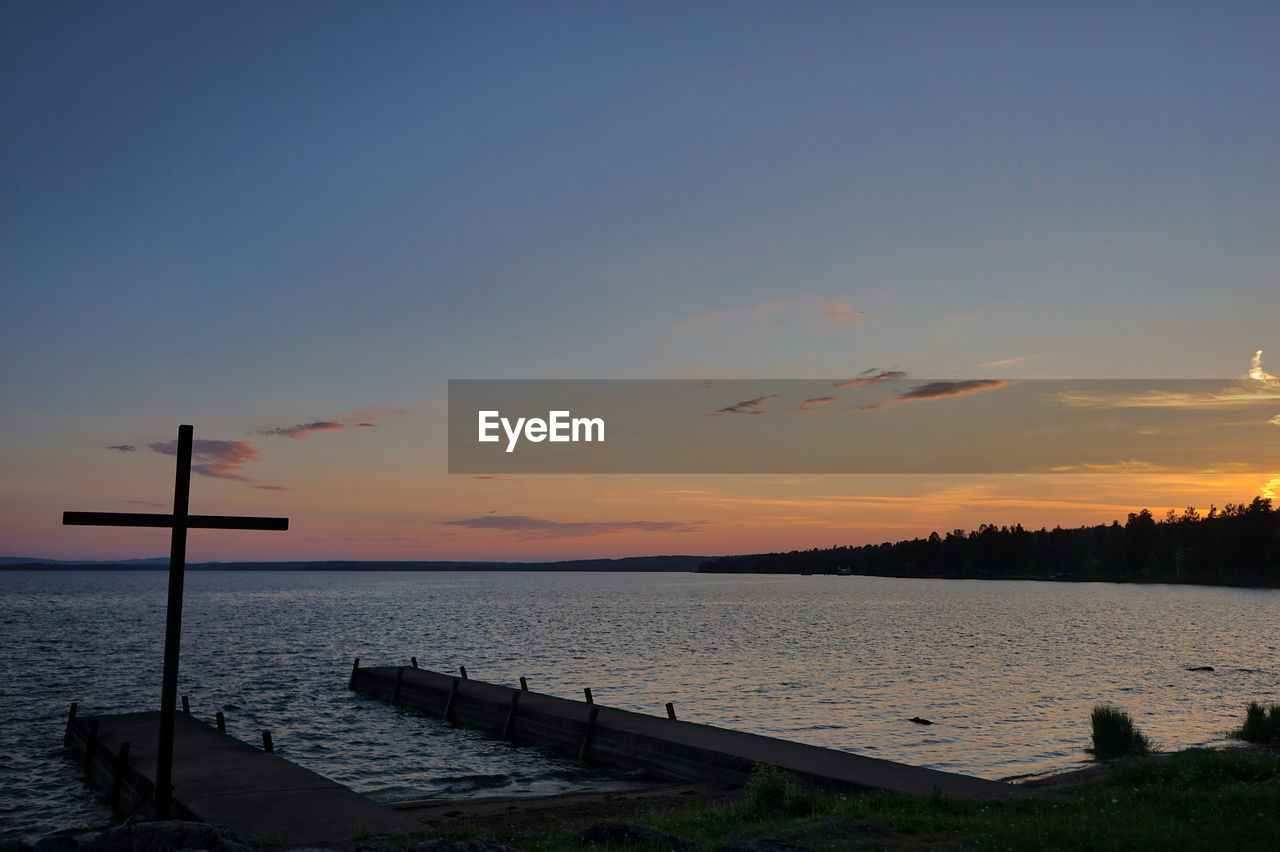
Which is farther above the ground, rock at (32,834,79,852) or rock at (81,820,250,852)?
rock at (81,820,250,852)

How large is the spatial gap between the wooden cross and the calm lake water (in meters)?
8.55

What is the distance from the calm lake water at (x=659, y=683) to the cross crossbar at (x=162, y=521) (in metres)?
11.2

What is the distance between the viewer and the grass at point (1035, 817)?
1307 centimetres

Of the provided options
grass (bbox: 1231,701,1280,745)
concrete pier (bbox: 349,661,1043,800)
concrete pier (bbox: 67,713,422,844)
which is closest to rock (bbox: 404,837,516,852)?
concrete pier (bbox: 67,713,422,844)

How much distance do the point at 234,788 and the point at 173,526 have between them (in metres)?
7.25

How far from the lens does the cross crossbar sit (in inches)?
664

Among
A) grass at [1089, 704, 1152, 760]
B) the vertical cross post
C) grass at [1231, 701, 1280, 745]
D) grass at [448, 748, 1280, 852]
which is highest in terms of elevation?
the vertical cross post

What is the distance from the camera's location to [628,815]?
20.8 metres

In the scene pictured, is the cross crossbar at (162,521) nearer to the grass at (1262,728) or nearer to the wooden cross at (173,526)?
the wooden cross at (173,526)

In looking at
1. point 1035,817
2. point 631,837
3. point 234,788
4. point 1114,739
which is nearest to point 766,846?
point 631,837

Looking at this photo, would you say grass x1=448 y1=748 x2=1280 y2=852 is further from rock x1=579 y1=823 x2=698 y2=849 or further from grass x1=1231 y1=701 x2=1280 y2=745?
grass x1=1231 y1=701 x2=1280 y2=745

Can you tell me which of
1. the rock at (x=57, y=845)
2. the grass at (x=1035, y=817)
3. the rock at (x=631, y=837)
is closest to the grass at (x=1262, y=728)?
the grass at (x=1035, y=817)

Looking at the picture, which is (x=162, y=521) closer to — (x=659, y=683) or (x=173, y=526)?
(x=173, y=526)

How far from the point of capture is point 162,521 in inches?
707
